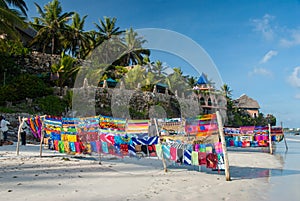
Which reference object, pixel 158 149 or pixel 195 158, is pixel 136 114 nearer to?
pixel 158 149

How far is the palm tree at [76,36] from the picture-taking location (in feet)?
99.5

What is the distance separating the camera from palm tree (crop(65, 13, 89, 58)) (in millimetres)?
30342

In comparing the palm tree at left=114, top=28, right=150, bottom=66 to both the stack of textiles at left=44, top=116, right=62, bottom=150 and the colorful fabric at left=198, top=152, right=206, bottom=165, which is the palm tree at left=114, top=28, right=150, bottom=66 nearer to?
the stack of textiles at left=44, top=116, right=62, bottom=150

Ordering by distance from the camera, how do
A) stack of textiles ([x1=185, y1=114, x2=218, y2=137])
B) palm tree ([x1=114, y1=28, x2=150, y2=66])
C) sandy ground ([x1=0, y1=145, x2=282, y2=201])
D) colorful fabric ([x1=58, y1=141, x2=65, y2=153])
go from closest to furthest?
sandy ground ([x1=0, y1=145, x2=282, y2=201]) → stack of textiles ([x1=185, y1=114, x2=218, y2=137]) → colorful fabric ([x1=58, y1=141, x2=65, y2=153]) → palm tree ([x1=114, y1=28, x2=150, y2=66])

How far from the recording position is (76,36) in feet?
101

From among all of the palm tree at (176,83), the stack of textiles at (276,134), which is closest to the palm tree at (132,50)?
the palm tree at (176,83)

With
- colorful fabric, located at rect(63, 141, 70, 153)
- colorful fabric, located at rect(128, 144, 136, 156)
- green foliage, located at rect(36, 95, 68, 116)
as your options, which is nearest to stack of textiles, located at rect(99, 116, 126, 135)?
colorful fabric, located at rect(128, 144, 136, 156)

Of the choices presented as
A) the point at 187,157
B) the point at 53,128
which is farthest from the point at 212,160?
the point at 53,128

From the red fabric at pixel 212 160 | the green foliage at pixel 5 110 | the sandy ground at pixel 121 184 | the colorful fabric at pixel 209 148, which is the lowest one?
the sandy ground at pixel 121 184

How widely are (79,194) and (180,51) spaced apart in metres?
11.3

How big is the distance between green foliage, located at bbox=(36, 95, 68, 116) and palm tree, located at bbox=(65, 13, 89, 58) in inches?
483

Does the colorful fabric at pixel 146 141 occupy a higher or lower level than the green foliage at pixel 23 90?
lower

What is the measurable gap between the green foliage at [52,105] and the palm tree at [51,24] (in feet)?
36.6

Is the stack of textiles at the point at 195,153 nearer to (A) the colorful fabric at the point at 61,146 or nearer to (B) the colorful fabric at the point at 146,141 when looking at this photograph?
(B) the colorful fabric at the point at 146,141
